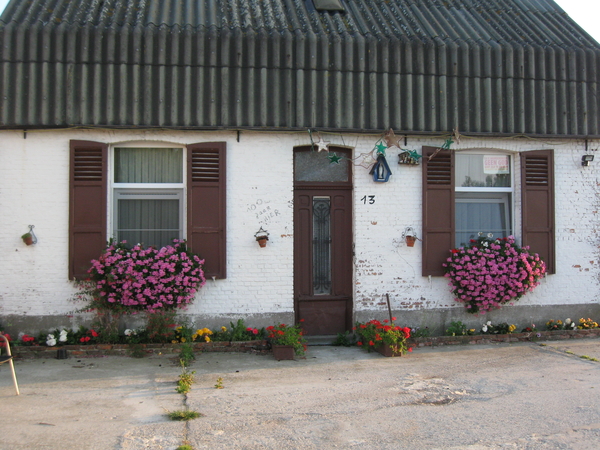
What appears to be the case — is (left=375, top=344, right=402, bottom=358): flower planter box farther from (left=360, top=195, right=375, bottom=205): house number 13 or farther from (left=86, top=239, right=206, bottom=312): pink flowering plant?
(left=86, top=239, right=206, bottom=312): pink flowering plant

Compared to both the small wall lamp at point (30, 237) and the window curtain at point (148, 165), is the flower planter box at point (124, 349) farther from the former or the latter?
the window curtain at point (148, 165)

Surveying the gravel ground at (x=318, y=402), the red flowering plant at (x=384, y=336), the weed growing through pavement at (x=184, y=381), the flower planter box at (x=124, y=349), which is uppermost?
the red flowering plant at (x=384, y=336)

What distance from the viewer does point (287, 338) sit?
25.1ft

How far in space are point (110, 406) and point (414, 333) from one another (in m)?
4.63

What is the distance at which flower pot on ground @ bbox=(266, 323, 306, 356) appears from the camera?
7.64 metres

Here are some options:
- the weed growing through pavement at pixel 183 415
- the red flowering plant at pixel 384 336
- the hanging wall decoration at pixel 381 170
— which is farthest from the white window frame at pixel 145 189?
the weed growing through pavement at pixel 183 415

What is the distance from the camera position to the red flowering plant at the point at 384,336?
7.84 meters

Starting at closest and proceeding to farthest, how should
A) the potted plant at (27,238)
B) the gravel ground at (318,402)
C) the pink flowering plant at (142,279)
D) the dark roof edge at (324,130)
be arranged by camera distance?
the gravel ground at (318,402) → the pink flowering plant at (142,279) → the potted plant at (27,238) → the dark roof edge at (324,130)

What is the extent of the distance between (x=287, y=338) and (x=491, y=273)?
322 centimetres

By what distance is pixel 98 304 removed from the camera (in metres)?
8.01

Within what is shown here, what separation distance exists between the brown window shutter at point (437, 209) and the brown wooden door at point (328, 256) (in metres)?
1.15

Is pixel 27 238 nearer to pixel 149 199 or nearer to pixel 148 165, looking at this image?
pixel 149 199

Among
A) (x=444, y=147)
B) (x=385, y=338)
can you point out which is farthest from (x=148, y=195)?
(x=444, y=147)

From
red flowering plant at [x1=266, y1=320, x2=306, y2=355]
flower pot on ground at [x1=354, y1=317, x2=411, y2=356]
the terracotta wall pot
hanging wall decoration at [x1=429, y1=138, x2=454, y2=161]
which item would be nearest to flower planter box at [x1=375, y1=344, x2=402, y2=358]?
flower pot on ground at [x1=354, y1=317, x2=411, y2=356]
